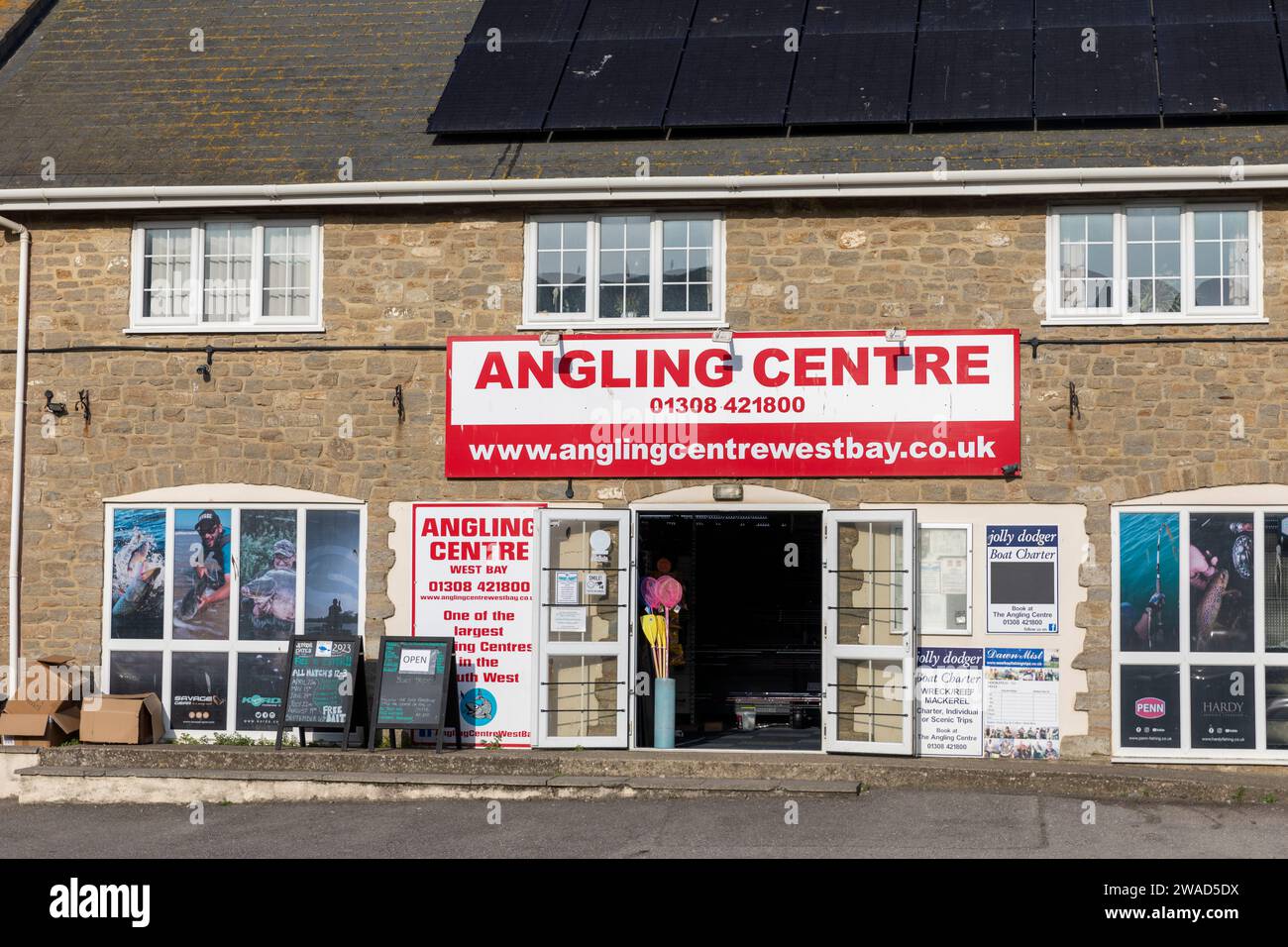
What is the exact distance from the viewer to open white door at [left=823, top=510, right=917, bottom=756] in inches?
581

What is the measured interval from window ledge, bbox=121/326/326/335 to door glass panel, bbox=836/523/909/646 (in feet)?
17.1

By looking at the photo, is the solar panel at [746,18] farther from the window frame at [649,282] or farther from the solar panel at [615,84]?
the window frame at [649,282]

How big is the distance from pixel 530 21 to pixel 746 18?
2213 mm

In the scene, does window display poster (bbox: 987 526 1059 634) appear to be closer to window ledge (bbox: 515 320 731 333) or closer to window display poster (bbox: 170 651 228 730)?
window ledge (bbox: 515 320 731 333)

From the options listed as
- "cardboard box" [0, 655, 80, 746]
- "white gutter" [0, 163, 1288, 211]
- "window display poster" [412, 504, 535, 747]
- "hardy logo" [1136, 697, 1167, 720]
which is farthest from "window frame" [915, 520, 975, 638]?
"cardboard box" [0, 655, 80, 746]

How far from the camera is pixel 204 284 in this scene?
52.4 feet

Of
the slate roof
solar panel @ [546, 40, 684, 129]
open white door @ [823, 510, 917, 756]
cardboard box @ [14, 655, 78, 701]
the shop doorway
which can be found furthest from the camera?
the shop doorway

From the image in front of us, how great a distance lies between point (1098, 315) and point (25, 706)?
10.1 m

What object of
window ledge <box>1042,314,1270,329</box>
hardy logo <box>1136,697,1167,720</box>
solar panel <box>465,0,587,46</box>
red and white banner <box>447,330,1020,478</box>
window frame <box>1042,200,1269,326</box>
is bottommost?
hardy logo <box>1136,697,1167,720</box>

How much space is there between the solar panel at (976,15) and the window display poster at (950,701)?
604 cm

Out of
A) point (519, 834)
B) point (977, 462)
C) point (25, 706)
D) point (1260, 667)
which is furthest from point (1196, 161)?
point (25, 706)

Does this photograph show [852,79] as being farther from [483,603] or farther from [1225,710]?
[1225,710]

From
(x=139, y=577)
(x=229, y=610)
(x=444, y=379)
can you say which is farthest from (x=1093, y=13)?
(x=139, y=577)

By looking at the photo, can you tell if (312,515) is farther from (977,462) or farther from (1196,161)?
(1196,161)
